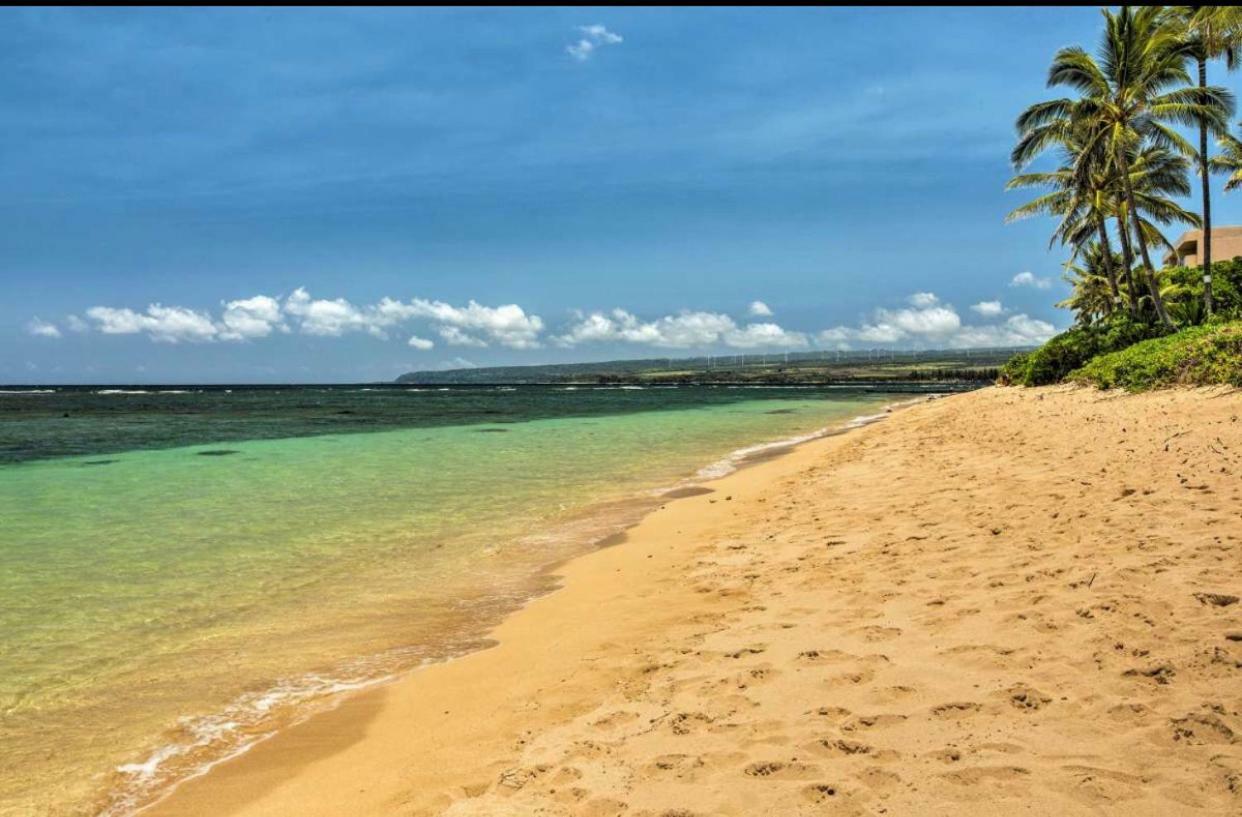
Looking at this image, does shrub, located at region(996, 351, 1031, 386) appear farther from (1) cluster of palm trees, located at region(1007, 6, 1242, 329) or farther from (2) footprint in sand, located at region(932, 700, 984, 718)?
(2) footprint in sand, located at region(932, 700, 984, 718)

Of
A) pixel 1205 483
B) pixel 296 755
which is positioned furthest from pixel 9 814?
pixel 1205 483

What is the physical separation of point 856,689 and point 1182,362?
1809cm

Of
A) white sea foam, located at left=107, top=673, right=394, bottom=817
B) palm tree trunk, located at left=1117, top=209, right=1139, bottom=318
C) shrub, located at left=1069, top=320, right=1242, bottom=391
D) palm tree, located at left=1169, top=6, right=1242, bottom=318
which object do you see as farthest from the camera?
palm tree trunk, located at left=1117, top=209, right=1139, bottom=318

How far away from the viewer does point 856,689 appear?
4.57m

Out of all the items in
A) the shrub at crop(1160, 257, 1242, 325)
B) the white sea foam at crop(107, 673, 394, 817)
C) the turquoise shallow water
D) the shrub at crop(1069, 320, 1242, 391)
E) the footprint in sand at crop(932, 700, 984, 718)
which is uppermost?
the shrub at crop(1160, 257, 1242, 325)

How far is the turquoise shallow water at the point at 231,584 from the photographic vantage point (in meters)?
5.27

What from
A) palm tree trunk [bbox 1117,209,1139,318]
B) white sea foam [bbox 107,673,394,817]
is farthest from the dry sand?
palm tree trunk [bbox 1117,209,1139,318]

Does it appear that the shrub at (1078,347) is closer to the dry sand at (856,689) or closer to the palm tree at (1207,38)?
the palm tree at (1207,38)

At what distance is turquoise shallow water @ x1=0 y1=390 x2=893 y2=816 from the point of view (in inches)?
208

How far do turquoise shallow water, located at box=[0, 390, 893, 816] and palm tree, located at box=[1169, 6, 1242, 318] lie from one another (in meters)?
19.0

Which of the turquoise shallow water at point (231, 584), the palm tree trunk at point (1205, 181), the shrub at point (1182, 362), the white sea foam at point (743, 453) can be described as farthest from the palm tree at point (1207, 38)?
the turquoise shallow water at point (231, 584)

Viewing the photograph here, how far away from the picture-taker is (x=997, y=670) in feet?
15.0

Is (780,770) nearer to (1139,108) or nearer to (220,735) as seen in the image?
(220,735)

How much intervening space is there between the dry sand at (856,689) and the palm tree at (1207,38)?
20172 millimetres
